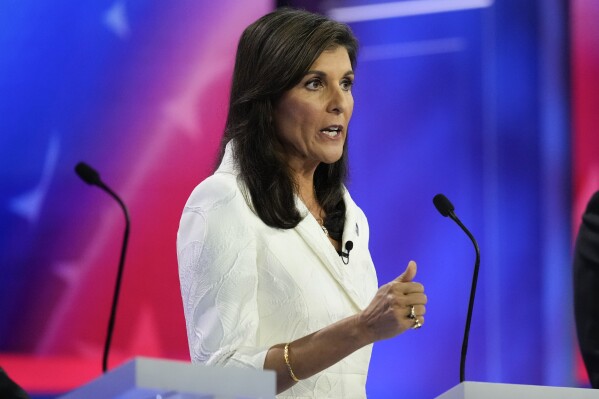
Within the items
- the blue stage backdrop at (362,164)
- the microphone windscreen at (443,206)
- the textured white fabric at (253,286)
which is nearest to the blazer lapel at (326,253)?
the textured white fabric at (253,286)

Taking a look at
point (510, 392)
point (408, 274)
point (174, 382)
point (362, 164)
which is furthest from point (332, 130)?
point (362, 164)

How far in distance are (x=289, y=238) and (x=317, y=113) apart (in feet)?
1.03

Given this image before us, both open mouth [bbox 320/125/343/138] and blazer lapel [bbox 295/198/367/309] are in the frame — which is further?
open mouth [bbox 320/125/343/138]

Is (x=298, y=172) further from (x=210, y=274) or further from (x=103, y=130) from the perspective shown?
(x=103, y=130)

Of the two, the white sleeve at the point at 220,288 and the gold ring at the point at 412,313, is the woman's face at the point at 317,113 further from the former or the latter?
the gold ring at the point at 412,313

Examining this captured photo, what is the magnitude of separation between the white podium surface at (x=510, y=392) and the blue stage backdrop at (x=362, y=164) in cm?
219

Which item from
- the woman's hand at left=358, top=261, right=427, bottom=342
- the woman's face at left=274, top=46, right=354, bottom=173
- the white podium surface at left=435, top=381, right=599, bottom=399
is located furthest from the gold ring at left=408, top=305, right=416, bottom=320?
the woman's face at left=274, top=46, right=354, bottom=173

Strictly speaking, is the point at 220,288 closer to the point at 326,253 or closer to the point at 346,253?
the point at 326,253

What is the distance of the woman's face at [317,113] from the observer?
2.68 m

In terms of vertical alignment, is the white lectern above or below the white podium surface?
above

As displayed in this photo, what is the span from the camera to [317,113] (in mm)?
2674

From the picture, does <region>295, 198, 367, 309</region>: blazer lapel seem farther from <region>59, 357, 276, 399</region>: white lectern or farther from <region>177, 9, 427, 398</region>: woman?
<region>59, 357, 276, 399</region>: white lectern

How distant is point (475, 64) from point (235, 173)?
1.95m

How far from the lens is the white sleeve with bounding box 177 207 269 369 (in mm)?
2379
